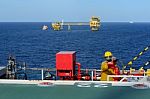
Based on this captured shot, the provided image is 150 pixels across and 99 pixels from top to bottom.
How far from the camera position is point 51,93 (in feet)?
38.7

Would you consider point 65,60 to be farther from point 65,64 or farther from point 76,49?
point 76,49

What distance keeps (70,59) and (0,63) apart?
37234 mm

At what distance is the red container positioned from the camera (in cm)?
1455

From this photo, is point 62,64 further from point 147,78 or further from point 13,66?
point 147,78

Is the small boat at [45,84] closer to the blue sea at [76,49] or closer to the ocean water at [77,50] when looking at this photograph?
the ocean water at [77,50]

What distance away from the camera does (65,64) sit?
14.7 meters

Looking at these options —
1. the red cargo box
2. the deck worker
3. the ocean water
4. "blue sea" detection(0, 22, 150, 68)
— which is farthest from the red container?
"blue sea" detection(0, 22, 150, 68)

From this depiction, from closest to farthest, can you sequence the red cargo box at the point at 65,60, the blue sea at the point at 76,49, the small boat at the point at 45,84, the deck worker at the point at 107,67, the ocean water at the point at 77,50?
the small boat at the point at 45,84, the deck worker at the point at 107,67, the red cargo box at the point at 65,60, the ocean water at the point at 77,50, the blue sea at the point at 76,49

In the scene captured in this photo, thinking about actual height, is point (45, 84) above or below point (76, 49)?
below

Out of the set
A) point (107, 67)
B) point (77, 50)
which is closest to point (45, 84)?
point (107, 67)

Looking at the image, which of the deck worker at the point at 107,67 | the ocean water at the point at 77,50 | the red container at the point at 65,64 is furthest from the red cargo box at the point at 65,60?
the ocean water at the point at 77,50

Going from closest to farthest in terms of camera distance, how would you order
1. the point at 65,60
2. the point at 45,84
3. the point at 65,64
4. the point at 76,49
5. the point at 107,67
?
the point at 45,84, the point at 107,67, the point at 65,60, the point at 65,64, the point at 76,49

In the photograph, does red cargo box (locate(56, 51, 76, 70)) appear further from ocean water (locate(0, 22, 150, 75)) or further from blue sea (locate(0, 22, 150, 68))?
blue sea (locate(0, 22, 150, 68))

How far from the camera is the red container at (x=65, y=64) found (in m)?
14.6
